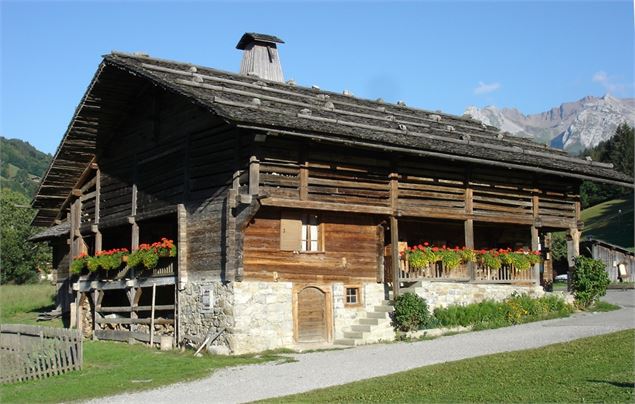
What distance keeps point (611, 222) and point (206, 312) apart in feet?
230

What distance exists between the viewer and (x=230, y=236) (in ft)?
79.8

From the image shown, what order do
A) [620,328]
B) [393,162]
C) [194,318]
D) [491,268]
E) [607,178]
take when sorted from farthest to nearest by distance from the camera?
1. [607,178]
2. [491,268]
3. [393,162]
4. [194,318]
5. [620,328]

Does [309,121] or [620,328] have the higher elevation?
[309,121]

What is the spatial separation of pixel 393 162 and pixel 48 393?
13.7m

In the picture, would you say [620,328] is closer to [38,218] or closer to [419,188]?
[419,188]

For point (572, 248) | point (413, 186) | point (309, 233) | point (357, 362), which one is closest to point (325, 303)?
point (309, 233)

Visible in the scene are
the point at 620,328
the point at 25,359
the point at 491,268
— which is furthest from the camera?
the point at 491,268

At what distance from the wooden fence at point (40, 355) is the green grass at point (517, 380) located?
7.79 meters

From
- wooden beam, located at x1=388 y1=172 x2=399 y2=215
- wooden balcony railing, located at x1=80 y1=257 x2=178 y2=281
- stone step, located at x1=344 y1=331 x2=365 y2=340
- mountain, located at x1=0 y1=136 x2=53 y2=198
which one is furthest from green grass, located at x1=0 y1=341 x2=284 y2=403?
mountain, located at x1=0 y1=136 x2=53 y2=198

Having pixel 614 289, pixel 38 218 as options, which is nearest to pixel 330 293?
pixel 38 218

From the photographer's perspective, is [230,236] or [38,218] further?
[38,218]

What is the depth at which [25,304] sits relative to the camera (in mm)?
43469

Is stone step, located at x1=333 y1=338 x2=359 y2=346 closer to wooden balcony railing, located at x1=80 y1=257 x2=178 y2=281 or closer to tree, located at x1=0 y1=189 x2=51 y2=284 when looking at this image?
wooden balcony railing, located at x1=80 y1=257 x2=178 y2=281

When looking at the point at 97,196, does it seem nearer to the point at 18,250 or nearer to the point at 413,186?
the point at 413,186
